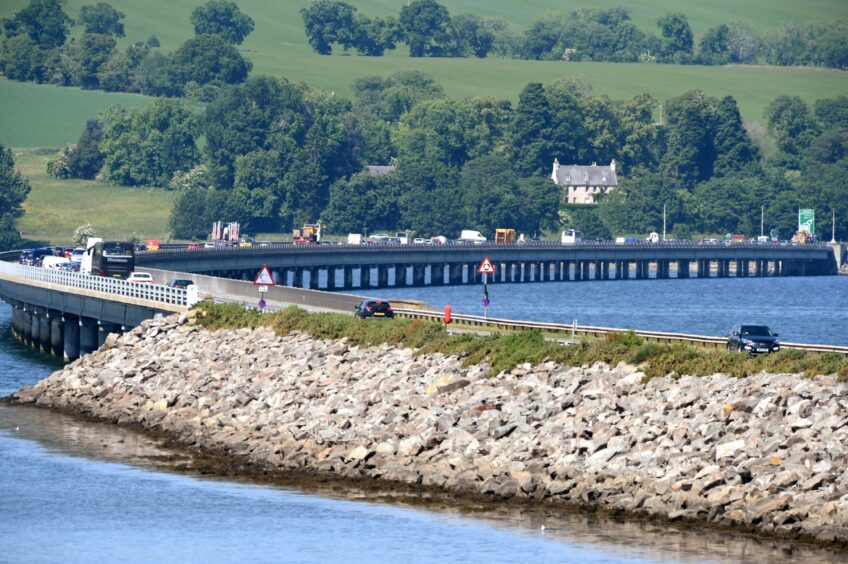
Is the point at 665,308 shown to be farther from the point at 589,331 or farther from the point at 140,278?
the point at 589,331

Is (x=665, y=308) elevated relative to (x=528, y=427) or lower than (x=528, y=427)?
lower

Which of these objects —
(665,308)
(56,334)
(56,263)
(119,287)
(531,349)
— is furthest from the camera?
(665,308)

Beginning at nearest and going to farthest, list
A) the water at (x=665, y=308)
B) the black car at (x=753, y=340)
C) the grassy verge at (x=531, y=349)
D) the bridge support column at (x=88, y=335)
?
1. the grassy verge at (x=531, y=349)
2. the black car at (x=753, y=340)
3. the bridge support column at (x=88, y=335)
4. the water at (x=665, y=308)

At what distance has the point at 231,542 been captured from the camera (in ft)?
179

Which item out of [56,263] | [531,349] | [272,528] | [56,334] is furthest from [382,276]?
[272,528]

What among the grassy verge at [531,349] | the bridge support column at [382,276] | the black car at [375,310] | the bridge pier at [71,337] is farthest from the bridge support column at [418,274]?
the grassy verge at [531,349]

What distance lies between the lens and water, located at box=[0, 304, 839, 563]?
51.9 m

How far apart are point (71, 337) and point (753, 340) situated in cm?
4621

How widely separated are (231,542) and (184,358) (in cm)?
2686

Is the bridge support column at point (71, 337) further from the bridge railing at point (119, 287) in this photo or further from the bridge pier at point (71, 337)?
the bridge railing at point (119, 287)

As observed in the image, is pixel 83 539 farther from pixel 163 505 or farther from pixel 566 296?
pixel 566 296

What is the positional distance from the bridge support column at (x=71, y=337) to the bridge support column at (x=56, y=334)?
1647mm

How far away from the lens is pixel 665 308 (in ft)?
535

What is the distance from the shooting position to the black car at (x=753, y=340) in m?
68.3
